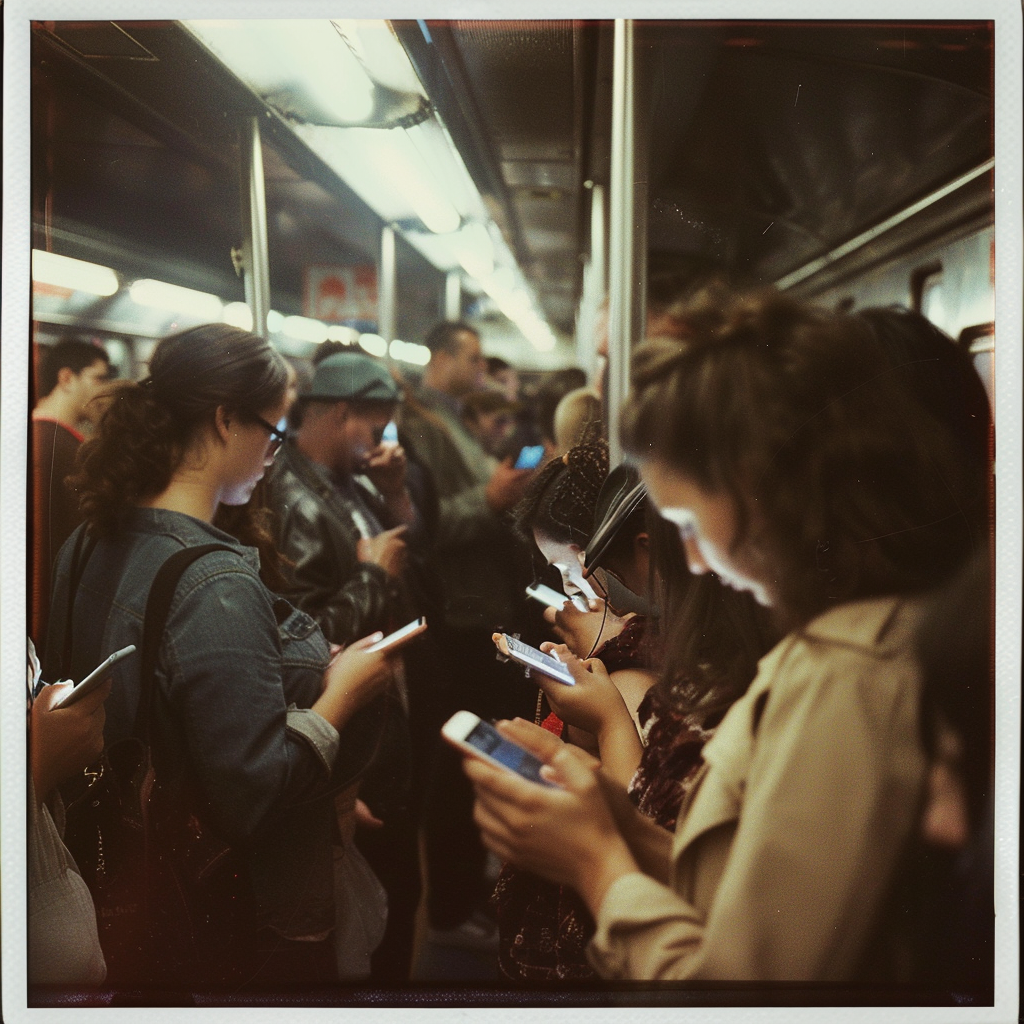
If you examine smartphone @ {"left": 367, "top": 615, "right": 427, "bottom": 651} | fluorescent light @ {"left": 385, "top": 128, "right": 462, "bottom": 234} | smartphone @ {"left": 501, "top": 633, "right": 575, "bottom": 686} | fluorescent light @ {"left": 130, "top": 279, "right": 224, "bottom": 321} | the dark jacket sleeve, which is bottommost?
smartphone @ {"left": 501, "top": 633, "right": 575, "bottom": 686}

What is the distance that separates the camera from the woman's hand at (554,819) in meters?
1.52

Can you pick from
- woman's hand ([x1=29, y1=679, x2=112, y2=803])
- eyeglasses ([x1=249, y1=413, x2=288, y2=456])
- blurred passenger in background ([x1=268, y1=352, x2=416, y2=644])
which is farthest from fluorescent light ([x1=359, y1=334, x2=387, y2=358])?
woman's hand ([x1=29, y1=679, x2=112, y2=803])

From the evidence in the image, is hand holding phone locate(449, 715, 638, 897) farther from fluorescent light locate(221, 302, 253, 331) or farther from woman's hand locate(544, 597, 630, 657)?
fluorescent light locate(221, 302, 253, 331)

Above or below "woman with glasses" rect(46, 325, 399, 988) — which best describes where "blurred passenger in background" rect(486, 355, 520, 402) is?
above

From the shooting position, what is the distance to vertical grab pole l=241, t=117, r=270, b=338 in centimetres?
158

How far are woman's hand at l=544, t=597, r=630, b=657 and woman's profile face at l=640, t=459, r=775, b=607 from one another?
19 cm

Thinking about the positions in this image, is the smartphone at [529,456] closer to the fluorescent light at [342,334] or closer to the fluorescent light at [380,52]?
the fluorescent light at [342,334]

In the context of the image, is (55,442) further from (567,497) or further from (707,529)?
(707,529)

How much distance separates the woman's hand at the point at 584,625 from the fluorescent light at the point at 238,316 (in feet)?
2.61

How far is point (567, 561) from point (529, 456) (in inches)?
8.5

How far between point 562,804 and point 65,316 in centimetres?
133

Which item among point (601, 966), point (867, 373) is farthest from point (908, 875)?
point (867, 373)

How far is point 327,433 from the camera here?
5.24ft

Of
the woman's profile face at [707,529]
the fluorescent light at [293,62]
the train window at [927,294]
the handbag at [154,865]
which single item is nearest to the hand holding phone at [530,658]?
the woman's profile face at [707,529]
